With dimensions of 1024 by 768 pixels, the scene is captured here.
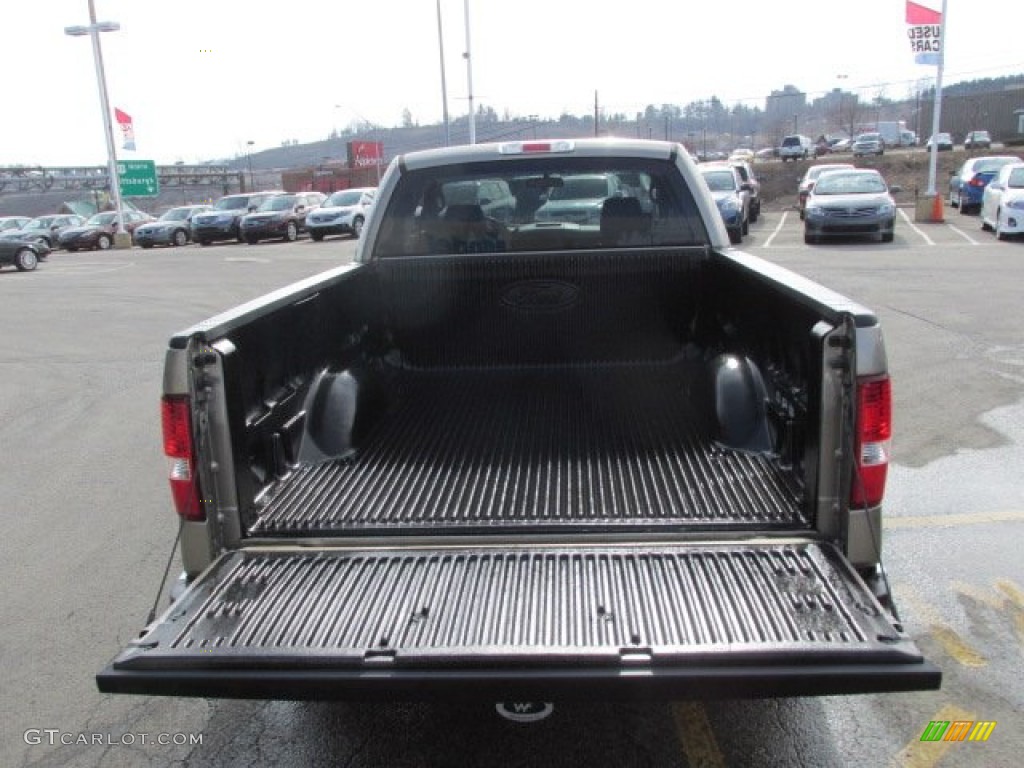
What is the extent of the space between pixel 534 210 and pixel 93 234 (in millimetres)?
33494

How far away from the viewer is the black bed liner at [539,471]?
3.12m

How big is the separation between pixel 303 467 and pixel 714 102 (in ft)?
331

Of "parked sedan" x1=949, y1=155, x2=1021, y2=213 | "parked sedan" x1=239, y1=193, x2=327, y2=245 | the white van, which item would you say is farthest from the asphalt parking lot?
the white van

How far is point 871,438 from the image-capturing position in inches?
107

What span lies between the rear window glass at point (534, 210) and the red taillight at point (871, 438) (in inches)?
91.5

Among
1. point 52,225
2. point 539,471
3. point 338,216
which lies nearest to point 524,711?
point 539,471

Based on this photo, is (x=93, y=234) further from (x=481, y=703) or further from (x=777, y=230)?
(x=481, y=703)

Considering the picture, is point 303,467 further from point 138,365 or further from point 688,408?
point 138,365

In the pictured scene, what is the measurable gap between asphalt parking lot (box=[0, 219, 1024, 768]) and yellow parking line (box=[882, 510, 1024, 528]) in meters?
0.02

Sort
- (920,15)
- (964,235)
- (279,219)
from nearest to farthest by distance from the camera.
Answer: (964,235), (920,15), (279,219)

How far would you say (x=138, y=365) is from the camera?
9.93 meters

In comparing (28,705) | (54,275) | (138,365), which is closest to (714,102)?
(54,275)

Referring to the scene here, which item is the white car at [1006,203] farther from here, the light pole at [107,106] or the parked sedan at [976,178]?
the light pole at [107,106]

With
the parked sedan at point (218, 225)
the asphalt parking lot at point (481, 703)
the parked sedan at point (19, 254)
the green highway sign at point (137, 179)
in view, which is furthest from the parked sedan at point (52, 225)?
the asphalt parking lot at point (481, 703)
